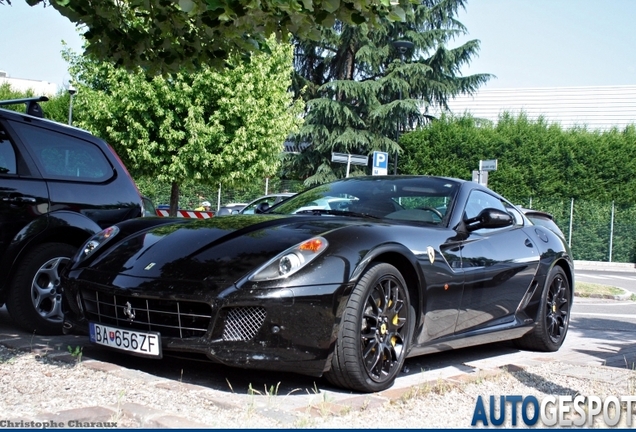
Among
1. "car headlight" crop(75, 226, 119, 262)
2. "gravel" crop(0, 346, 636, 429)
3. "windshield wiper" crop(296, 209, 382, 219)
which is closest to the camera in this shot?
"gravel" crop(0, 346, 636, 429)

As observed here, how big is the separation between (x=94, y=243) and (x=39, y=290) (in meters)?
0.99

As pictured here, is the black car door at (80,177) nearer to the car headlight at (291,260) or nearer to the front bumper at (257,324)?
the front bumper at (257,324)

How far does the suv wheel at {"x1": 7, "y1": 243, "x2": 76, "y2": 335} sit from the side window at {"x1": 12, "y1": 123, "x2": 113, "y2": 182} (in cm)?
62

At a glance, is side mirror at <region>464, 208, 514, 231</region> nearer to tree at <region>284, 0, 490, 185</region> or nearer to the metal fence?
the metal fence

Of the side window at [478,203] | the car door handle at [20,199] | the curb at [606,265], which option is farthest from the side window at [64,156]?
the curb at [606,265]

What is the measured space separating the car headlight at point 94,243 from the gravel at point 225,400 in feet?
2.30

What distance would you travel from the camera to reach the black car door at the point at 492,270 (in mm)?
5496

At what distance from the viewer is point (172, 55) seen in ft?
21.7

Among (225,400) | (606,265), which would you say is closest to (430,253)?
(225,400)

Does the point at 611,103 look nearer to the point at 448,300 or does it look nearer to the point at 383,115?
the point at 383,115

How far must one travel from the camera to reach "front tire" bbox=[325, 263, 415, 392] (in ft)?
14.3

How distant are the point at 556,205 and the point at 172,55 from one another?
24630mm

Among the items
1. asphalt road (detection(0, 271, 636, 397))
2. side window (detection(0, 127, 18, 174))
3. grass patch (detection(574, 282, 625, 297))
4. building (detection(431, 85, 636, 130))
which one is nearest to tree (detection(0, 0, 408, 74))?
side window (detection(0, 127, 18, 174))

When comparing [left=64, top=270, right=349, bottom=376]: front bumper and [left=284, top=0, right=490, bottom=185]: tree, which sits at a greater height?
[left=284, top=0, right=490, bottom=185]: tree
